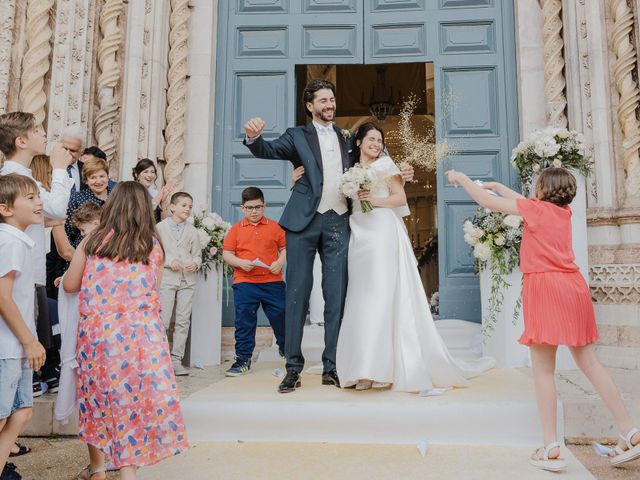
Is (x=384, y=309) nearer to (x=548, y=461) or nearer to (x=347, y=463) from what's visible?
(x=347, y=463)

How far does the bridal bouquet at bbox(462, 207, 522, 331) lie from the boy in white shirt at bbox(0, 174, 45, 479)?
3.59 meters

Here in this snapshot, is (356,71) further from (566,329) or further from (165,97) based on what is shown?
(566,329)

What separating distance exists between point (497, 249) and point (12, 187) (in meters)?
3.80

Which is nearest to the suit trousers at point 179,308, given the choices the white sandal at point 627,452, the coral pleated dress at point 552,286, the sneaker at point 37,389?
the sneaker at point 37,389

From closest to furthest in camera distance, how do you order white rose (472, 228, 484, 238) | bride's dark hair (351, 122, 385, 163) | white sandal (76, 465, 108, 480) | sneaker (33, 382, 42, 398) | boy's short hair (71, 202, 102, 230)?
white sandal (76, 465, 108, 480), boy's short hair (71, 202, 102, 230), sneaker (33, 382, 42, 398), bride's dark hair (351, 122, 385, 163), white rose (472, 228, 484, 238)

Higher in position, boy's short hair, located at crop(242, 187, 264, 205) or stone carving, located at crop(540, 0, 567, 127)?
stone carving, located at crop(540, 0, 567, 127)

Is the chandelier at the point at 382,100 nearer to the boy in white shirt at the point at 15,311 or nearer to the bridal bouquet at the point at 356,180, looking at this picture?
the bridal bouquet at the point at 356,180

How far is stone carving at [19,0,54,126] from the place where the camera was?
5.03 meters

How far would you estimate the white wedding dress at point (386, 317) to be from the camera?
345 centimetres

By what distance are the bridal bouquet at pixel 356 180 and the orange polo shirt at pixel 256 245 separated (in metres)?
1.41

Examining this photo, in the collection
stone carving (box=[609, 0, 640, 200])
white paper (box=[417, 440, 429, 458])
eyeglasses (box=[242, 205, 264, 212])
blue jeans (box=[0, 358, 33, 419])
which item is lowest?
white paper (box=[417, 440, 429, 458])

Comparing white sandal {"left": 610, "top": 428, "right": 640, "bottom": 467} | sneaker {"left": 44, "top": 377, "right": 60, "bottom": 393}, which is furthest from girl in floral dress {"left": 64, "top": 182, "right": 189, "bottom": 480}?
white sandal {"left": 610, "top": 428, "right": 640, "bottom": 467}

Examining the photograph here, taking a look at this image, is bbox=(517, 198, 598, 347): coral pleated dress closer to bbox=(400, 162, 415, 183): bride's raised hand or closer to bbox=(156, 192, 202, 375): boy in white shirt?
bbox=(400, 162, 415, 183): bride's raised hand

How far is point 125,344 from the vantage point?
2.27 meters
